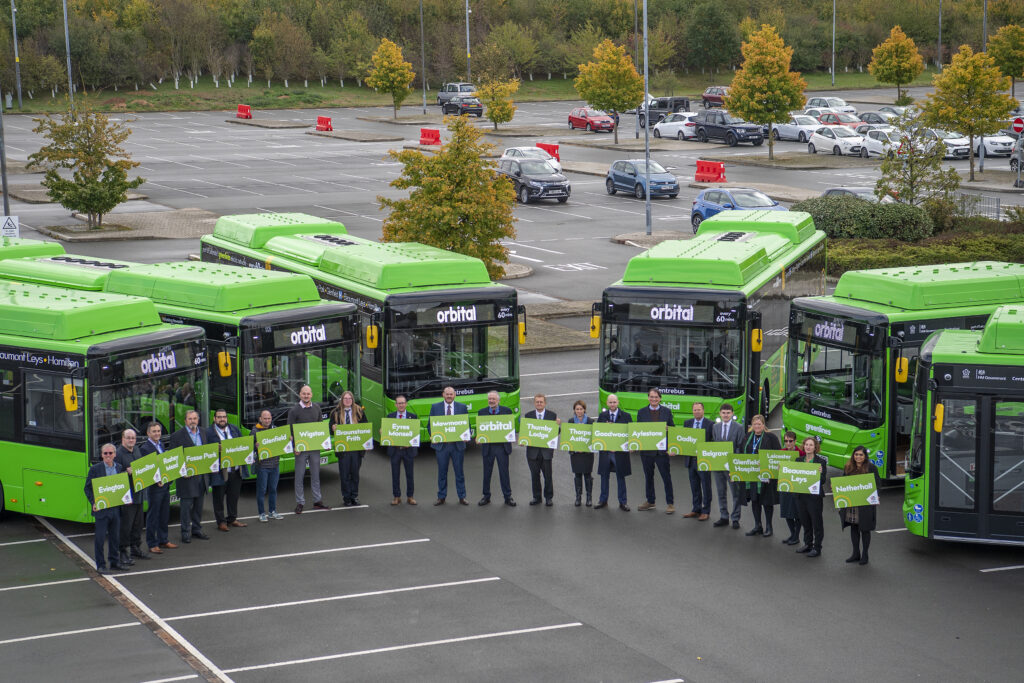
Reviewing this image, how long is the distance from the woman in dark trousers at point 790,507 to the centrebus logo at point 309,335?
6.68m

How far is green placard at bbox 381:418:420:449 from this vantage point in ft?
55.5

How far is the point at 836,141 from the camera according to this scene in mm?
61875

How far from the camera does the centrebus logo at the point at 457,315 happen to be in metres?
18.8

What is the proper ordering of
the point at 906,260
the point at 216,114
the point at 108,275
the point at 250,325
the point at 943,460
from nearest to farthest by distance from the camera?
the point at 943,460 < the point at 250,325 < the point at 108,275 < the point at 906,260 < the point at 216,114

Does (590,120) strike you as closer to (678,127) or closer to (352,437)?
(678,127)

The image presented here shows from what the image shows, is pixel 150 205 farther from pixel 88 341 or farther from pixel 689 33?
pixel 689 33

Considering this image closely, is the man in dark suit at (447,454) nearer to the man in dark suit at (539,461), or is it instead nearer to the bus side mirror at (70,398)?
the man in dark suit at (539,461)

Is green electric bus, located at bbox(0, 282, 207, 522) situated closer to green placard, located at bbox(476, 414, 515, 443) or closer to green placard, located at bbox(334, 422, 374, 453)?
green placard, located at bbox(334, 422, 374, 453)

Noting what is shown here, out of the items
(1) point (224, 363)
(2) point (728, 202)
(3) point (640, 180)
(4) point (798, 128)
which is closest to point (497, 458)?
(1) point (224, 363)

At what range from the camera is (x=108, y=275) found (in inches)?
777

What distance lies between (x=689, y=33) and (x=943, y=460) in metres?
101

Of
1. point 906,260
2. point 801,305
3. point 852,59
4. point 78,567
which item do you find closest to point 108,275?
point 78,567

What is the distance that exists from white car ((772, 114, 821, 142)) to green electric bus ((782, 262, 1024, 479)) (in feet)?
166

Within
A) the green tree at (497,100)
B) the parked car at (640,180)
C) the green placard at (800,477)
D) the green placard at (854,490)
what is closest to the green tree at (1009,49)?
the green tree at (497,100)
